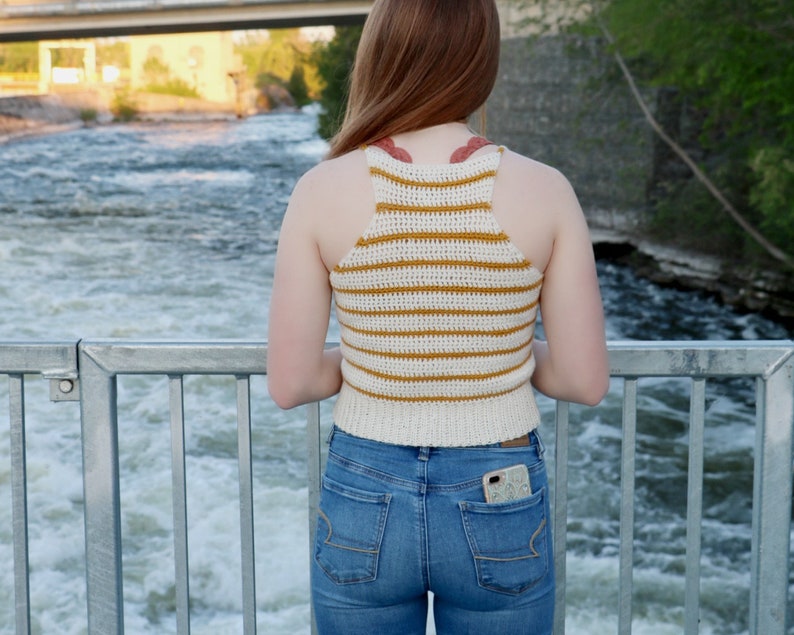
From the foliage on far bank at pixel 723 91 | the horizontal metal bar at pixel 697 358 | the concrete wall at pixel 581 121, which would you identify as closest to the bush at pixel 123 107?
the concrete wall at pixel 581 121

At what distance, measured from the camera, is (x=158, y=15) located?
27172 millimetres

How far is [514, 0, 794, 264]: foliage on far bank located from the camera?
38.5ft

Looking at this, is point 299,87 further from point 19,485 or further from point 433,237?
point 433,237

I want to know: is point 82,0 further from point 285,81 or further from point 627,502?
point 285,81

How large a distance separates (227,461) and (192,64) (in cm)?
7401

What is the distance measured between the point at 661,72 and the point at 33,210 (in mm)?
13055

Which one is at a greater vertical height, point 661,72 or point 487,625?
point 661,72

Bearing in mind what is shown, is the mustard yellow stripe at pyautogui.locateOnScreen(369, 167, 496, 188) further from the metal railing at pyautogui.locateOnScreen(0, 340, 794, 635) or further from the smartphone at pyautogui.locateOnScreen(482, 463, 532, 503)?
the metal railing at pyautogui.locateOnScreen(0, 340, 794, 635)

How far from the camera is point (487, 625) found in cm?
161

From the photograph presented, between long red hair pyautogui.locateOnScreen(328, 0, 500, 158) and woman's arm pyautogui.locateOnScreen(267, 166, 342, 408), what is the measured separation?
0.13m

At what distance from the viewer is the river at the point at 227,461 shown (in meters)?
6.36

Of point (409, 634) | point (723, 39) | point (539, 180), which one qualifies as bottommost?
point (409, 634)

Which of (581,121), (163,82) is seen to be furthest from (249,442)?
(163,82)

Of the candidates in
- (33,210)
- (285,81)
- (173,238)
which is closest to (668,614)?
(173,238)
